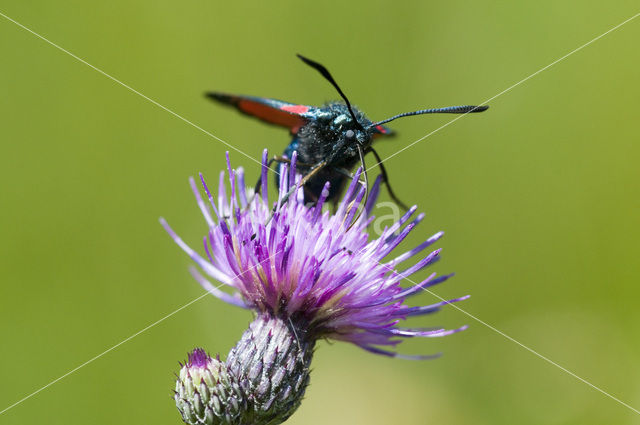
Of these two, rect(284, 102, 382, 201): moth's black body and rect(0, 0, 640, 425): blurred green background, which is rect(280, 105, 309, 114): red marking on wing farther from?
rect(0, 0, 640, 425): blurred green background

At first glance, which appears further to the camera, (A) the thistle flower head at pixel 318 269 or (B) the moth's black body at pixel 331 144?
(B) the moth's black body at pixel 331 144

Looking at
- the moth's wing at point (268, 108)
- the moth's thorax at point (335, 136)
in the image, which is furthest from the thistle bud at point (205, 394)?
the moth's wing at point (268, 108)

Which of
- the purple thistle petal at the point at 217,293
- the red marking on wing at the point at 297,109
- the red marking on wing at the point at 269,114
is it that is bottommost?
the purple thistle petal at the point at 217,293

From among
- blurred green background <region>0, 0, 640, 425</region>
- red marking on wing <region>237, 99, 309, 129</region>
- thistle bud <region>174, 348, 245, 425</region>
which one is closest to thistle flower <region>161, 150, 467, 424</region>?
thistle bud <region>174, 348, 245, 425</region>

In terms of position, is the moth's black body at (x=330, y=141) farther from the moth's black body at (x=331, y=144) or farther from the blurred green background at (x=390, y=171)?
the blurred green background at (x=390, y=171)

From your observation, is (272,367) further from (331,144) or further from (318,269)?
(331,144)

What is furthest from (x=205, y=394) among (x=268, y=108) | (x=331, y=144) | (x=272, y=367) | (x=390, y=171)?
(x=390, y=171)

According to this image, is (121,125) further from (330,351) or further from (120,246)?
(330,351)

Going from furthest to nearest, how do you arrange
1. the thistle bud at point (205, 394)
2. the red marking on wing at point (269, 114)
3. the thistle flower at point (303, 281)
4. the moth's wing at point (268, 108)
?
1. the red marking on wing at point (269, 114)
2. the moth's wing at point (268, 108)
3. the thistle flower at point (303, 281)
4. the thistle bud at point (205, 394)
